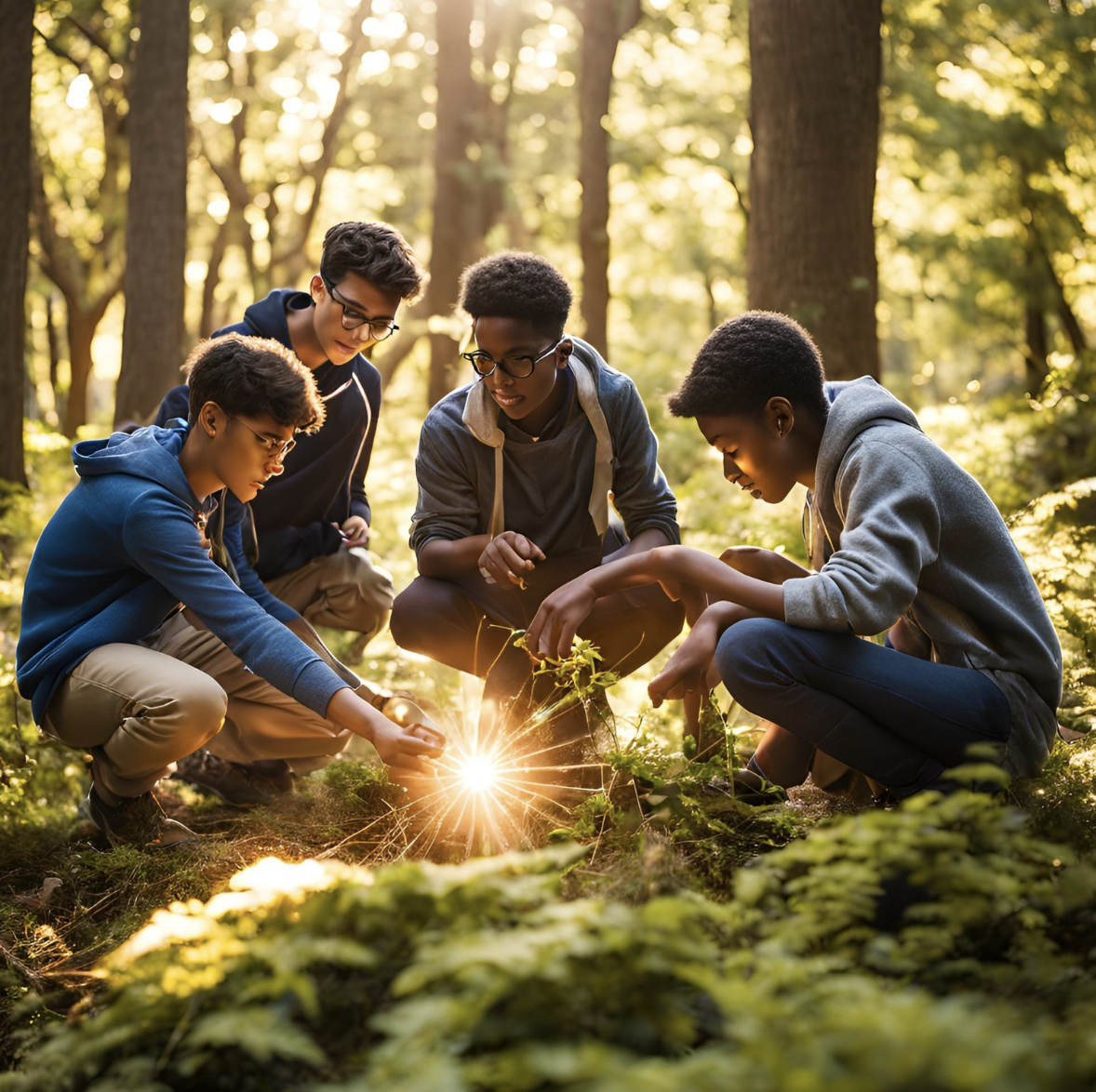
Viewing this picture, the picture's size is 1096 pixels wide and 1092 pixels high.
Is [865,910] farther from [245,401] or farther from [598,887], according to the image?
[245,401]

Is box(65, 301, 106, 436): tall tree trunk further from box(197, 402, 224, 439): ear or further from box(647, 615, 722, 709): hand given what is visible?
box(647, 615, 722, 709): hand

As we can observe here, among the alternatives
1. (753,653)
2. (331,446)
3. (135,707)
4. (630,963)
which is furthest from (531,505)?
(630,963)

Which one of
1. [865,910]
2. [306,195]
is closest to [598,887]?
[865,910]

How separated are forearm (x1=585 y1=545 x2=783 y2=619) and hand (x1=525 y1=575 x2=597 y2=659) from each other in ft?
0.16

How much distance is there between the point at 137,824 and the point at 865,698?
2801 millimetres

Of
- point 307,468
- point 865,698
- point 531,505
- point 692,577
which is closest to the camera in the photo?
point 865,698

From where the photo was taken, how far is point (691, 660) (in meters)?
3.33

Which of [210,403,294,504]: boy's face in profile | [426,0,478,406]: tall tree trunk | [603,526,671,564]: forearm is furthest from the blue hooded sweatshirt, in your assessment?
[426,0,478,406]: tall tree trunk

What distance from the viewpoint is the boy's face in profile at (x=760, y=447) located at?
3.44 meters

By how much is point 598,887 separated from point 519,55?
62.8 feet

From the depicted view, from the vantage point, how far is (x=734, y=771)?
3.59 m

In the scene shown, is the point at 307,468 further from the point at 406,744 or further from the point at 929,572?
the point at 929,572

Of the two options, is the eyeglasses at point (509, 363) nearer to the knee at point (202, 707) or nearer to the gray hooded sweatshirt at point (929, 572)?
the gray hooded sweatshirt at point (929, 572)

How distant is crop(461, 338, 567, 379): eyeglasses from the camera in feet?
13.2
